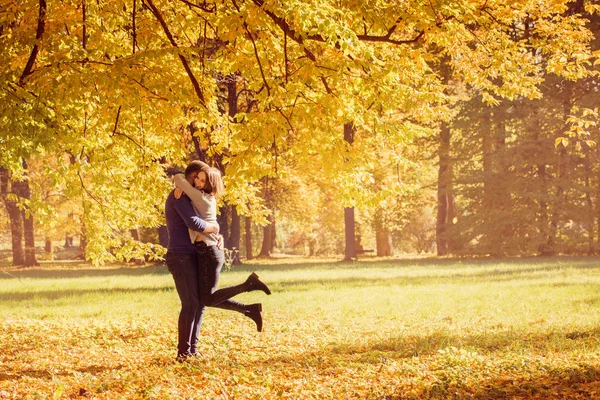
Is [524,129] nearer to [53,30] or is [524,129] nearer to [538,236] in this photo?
[538,236]

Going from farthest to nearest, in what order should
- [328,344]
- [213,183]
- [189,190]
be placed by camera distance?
[328,344], [213,183], [189,190]

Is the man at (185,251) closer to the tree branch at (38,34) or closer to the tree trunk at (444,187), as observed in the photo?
the tree branch at (38,34)

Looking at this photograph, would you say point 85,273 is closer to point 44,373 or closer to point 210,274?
point 44,373

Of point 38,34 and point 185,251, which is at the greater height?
point 38,34

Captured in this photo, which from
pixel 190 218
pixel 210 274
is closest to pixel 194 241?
pixel 190 218

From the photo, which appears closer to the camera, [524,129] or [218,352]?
[218,352]

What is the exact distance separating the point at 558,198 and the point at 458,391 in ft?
77.5

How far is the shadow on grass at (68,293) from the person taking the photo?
14.5 m

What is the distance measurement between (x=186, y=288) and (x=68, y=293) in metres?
10.1

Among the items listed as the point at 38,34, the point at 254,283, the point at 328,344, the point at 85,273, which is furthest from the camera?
the point at 85,273

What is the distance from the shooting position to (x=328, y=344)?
8.19 m

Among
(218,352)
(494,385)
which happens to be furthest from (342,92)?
(494,385)

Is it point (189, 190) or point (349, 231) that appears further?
point (349, 231)

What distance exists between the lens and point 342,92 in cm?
795
